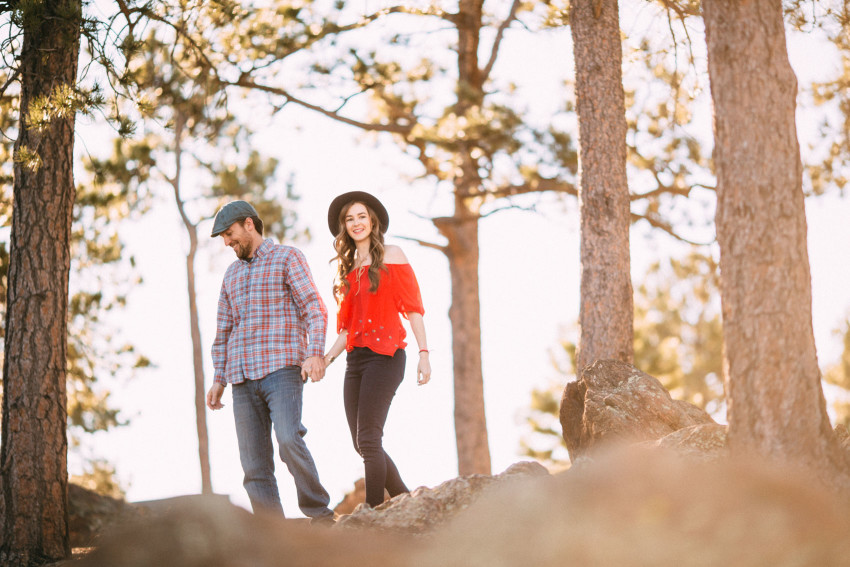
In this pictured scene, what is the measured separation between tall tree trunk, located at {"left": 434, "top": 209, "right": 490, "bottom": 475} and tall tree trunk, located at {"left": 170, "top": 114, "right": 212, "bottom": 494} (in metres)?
4.06

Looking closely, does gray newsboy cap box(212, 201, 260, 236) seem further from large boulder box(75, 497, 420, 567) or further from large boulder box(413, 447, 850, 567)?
large boulder box(413, 447, 850, 567)

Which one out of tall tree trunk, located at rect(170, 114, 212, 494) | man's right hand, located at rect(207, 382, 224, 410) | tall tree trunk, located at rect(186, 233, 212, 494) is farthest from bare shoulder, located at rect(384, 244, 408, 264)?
tall tree trunk, located at rect(186, 233, 212, 494)

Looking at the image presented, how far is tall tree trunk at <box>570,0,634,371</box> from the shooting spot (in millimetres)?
6465

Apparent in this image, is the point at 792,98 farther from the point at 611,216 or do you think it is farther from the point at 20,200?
the point at 20,200

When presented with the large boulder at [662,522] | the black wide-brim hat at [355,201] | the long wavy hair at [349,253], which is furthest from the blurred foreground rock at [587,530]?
the black wide-brim hat at [355,201]

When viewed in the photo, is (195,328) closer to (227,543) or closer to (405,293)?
(405,293)

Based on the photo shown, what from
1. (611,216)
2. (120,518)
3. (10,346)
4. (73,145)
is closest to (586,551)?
(611,216)

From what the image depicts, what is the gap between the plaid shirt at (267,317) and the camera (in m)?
5.12

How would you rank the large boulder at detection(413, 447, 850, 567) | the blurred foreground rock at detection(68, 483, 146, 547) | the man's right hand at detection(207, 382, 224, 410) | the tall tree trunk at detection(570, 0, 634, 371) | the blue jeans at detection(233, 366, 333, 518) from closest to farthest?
1. the large boulder at detection(413, 447, 850, 567)
2. the blue jeans at detection(233, 366, 333, 518)
3. the man's right hand at detection(207, 382, 224, 410)
4. the tall tree trunk at detection(570, 0, 634, 371)
5. the blurred foreground rock at detection(68, 483, 146, 547)

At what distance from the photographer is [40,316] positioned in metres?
6.10

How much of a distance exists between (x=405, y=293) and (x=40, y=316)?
275 cm

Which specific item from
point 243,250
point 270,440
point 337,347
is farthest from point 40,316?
point 337,347

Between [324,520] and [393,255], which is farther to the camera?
[393,255]

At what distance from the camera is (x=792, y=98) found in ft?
13.9
